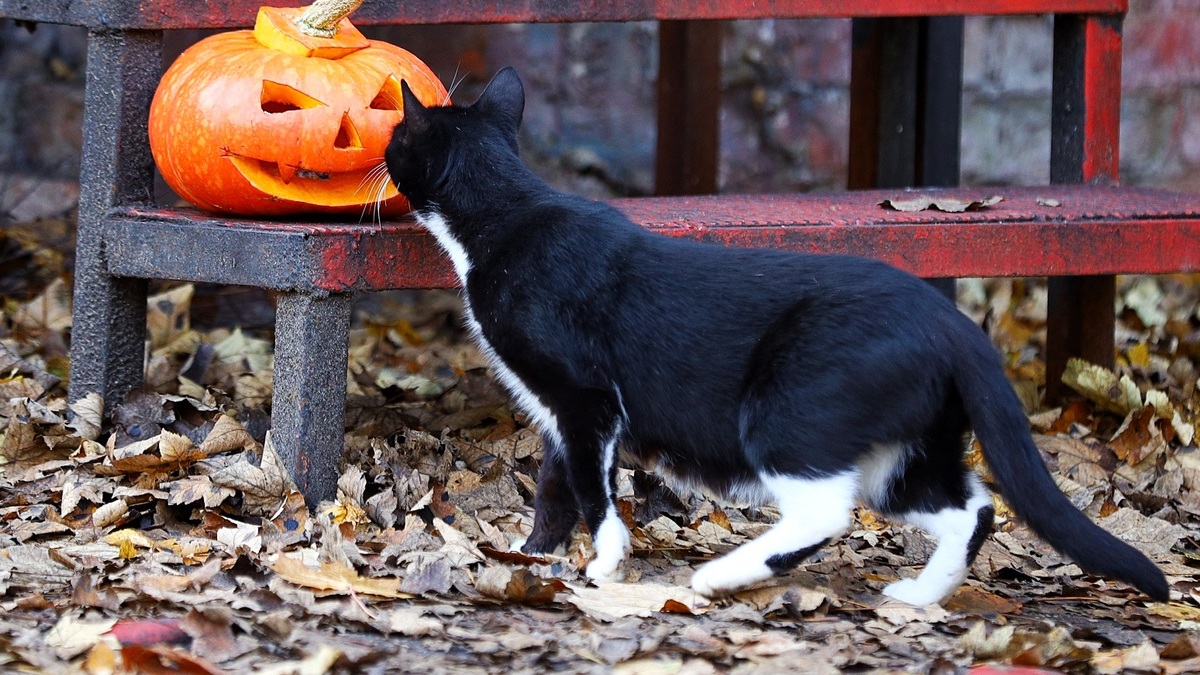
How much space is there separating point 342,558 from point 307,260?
689 mm

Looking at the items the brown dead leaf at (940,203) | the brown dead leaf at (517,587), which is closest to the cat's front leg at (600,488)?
the brown dead leaf at (517,587)

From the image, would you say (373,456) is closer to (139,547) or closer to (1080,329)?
(139,547)

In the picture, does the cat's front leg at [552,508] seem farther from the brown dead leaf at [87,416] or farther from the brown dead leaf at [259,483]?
the brown dead leaf at [87,416]

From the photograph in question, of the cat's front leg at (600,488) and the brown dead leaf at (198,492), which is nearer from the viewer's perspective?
the cat's front leg at (600,488)

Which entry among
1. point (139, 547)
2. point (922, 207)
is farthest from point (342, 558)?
point (922, 207)

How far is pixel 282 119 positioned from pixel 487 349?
725 mm

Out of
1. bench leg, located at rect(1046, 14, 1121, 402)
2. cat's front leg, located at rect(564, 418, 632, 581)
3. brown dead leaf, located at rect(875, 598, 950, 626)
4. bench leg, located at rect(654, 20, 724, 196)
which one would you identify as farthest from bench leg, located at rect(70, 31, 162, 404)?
bench leg, located at rect(1046, 14, 1121, 402)

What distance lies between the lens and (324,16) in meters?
3.19

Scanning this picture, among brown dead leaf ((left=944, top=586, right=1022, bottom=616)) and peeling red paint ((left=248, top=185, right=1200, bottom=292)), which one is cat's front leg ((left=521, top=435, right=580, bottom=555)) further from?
brown dead leaf ((left=944, top=586, right=1022, bottom=616))

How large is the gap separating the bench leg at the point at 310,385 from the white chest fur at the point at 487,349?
0.31 m

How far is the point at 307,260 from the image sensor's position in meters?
2.98

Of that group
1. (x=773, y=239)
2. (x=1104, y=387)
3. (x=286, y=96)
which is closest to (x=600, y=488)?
(x=773, y=239)

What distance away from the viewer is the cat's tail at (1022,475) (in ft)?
7.93

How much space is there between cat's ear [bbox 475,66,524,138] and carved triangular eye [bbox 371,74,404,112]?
11.7 inches
